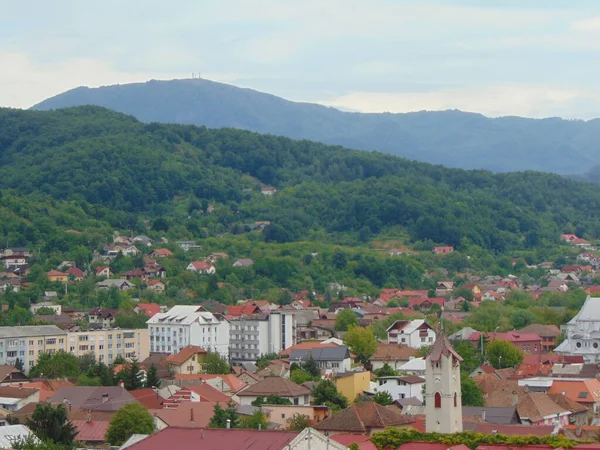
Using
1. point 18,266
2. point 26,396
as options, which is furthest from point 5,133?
point 26,396

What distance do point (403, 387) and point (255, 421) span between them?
42.3ft

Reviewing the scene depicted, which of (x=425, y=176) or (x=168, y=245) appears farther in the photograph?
(x=425, y=176)

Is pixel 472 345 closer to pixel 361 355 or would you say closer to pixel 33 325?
pixel 361 355

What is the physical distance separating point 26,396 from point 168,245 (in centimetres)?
6554

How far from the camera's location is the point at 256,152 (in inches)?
6855

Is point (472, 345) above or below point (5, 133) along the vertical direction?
below

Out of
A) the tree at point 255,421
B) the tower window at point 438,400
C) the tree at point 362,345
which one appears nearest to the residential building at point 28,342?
the tree at point 362,345

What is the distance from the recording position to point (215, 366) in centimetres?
6569

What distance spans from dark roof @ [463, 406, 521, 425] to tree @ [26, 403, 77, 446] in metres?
14.1

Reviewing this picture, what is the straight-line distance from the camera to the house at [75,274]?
99.9m

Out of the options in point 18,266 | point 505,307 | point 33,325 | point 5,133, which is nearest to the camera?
point 33,325

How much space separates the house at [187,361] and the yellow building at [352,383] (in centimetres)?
1188

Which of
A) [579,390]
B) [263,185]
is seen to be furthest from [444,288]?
[263,185]

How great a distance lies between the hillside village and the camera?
42781mm
